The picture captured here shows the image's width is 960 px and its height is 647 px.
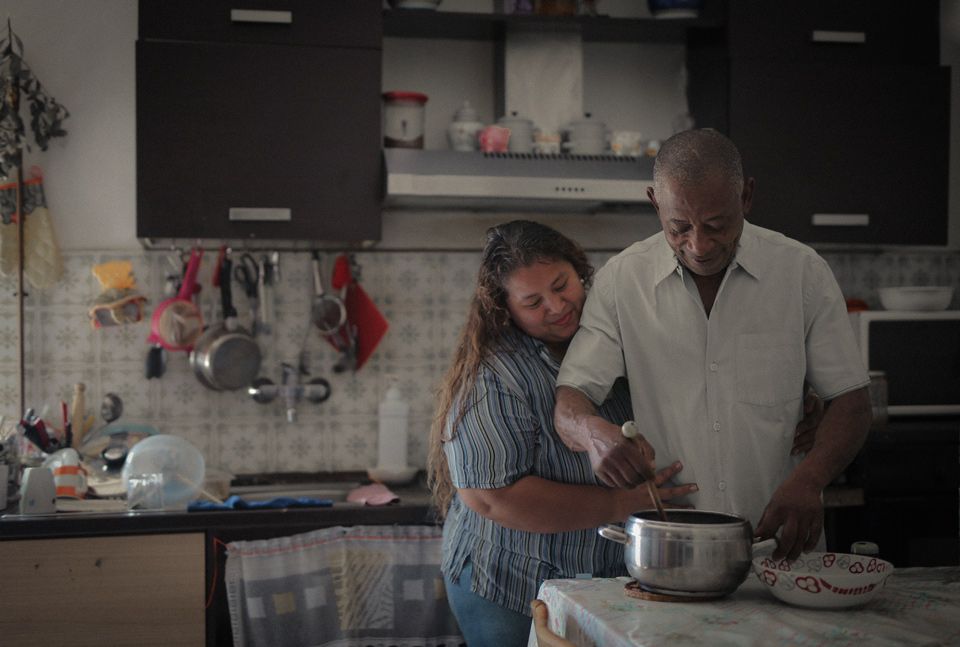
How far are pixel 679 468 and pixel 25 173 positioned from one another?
2.35 metres

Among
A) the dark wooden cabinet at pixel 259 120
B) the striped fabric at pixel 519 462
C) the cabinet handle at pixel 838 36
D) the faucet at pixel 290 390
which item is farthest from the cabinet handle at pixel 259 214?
the cabinet handle at pixel 838 36

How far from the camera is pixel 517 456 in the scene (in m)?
1.82

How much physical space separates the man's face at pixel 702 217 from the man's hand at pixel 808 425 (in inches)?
13.6

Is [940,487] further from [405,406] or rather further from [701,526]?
[701,526]

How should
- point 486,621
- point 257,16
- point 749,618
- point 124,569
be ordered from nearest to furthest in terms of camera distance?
1. point 749,618
2. point 486,621
3. point 124,569
4. point 257,16

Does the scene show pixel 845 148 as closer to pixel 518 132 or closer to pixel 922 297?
pixel 922 297

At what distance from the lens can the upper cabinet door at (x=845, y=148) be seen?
3.19 m

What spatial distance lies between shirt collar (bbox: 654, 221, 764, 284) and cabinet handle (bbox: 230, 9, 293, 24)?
1593 millimetres

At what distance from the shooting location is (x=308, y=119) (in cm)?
301

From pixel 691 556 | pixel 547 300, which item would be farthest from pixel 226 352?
pixel 691 556

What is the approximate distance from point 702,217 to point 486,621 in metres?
0.80

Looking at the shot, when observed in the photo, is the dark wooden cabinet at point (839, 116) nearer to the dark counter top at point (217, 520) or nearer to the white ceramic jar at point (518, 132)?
the white ceramic jar at point (518, 132)

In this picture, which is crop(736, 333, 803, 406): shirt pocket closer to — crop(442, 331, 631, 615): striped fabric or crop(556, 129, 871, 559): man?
crop(556, 129, 871, 559): man

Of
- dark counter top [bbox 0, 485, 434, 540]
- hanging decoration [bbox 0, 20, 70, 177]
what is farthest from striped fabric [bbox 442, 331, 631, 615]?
hanging decoration [bbox 0, 20, 70, 177]
